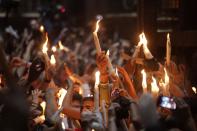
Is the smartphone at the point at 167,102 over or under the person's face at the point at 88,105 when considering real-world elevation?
over

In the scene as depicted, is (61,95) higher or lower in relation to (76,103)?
higher

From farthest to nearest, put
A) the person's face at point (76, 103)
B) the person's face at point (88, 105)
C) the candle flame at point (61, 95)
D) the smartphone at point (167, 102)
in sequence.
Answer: the person's face at point (76, 103) → the candle flame at point (61, 95) → the person's face at point (88, 105) → the smartphone at point (167, 102)

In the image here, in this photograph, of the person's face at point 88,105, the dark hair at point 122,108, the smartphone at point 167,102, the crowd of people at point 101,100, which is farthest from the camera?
the person's face at point 88,105

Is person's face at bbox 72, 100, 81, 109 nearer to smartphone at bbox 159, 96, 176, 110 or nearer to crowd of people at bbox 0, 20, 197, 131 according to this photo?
crowd of people at bbox 0, 20, 197, 131

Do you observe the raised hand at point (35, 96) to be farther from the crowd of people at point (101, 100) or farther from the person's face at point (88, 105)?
the person's face at point (88, 105)

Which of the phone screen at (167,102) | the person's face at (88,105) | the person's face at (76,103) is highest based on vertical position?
the phone screen at (167,102)

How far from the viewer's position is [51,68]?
8906 millimetres

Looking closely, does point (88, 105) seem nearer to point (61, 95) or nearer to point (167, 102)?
point (61, 95)

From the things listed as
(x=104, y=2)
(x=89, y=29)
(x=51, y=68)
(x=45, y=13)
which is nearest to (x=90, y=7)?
(x=104, y=2)

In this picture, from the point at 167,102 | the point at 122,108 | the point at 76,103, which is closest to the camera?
the point at 167,102

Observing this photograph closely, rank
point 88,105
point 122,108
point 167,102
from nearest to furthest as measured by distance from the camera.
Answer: point 167,102 < point 122,108 < point 88,105

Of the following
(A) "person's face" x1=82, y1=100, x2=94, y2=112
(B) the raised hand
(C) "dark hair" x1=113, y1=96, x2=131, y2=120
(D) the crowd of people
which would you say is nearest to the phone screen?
(D) the crowd of people

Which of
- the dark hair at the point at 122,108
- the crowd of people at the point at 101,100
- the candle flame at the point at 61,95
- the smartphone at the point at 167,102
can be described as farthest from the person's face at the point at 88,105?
the smartphone at the point at 167,102

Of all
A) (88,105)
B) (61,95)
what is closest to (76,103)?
(61,95)
